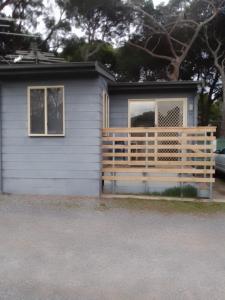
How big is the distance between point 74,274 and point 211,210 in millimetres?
3591

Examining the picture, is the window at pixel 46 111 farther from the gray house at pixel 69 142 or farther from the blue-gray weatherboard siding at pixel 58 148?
the blue-gray weatherboard siding at pixel 58 148

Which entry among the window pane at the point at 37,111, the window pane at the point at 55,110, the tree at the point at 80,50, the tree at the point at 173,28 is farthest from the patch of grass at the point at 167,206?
the tree at the point at 80,50

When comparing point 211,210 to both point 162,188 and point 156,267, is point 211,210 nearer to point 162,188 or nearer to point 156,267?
point 162,188

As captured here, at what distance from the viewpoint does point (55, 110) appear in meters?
7.21

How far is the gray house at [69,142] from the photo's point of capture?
273 inches

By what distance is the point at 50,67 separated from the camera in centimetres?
673

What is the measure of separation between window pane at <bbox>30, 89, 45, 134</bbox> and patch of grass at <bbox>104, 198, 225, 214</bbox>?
2377 mm

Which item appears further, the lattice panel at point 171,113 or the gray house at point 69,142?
the lattice panel at point 171,113

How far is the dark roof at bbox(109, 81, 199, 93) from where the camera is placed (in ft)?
27.9

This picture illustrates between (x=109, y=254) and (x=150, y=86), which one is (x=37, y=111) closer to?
(x=150, y=86)

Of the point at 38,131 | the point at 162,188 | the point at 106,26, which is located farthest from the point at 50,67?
the point at 106,26

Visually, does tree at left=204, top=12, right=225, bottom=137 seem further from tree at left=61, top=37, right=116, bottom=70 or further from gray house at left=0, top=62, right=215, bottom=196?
gray house at left=0, top=62, right=215, bottom=196

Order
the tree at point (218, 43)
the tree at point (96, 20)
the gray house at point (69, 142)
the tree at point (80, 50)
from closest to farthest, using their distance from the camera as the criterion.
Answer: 1. the gray house at point (69, 142)
2. the tree at point (218, 43)
3. the tree at point (96, 20)
4. the tree at point (80, 50)

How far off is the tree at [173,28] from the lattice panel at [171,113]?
11.4 m
